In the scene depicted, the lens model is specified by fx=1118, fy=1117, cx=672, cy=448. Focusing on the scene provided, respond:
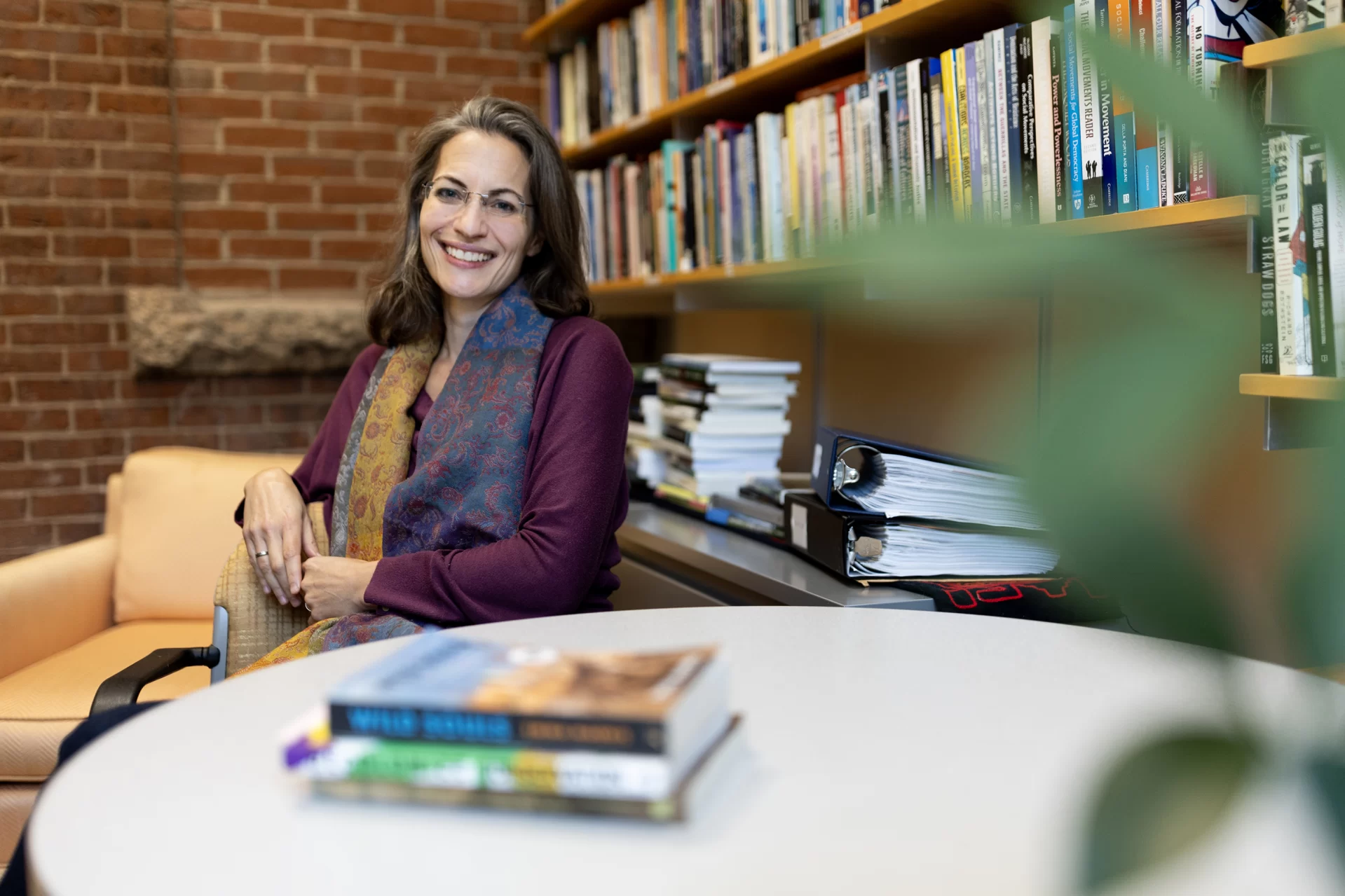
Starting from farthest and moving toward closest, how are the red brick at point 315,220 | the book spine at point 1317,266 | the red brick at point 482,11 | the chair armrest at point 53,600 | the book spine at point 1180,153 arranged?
the red brick at point 482,11, the red brick at point 315,220, the chair armrest at point 53,600, the book spine at point 1180,153, the book spine at point 1317,266

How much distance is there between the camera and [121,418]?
3080mm

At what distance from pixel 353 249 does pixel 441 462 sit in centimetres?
195

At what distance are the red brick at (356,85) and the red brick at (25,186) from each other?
30.2 inches

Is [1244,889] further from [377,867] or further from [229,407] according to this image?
[229,407]

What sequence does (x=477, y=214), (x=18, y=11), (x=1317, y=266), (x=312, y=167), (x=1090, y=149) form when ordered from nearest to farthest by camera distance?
(x=1317, y=266), (x=1090, y=149), (x=477, y=214), (x=18, y=11), (x=312, y=167)

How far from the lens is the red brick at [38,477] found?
299 cm

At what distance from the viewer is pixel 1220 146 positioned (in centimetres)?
24

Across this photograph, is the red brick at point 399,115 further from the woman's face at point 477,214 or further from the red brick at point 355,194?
the woman's face at point 477,214

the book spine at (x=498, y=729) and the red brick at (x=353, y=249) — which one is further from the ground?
the red brick at (x=353, y=249)

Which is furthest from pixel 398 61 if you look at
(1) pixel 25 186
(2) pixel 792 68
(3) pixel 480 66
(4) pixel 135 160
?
(2) pixel 792 68

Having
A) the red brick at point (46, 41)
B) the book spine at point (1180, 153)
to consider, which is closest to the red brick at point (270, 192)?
the red brick at point (46, 41)

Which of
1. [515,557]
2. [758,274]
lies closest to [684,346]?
[758,274]

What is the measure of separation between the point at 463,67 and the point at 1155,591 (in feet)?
11.2

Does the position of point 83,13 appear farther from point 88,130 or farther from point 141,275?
point 141,275
